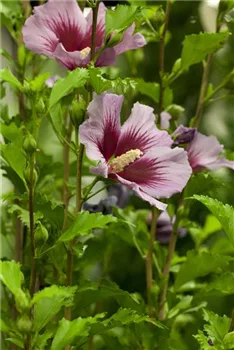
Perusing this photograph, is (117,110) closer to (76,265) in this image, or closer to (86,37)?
(86,37)

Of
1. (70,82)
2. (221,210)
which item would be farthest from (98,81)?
(221,210)

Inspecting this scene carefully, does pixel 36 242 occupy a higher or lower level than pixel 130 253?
higher

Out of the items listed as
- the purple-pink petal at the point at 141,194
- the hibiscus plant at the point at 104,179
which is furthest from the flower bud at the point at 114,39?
the purple-pink petal at the point at 141,194

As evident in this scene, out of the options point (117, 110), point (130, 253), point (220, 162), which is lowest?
point (130, 253)

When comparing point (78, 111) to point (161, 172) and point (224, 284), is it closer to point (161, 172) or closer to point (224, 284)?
point (161, 172)

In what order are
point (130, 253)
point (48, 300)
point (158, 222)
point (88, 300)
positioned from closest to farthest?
point (48, 300), point (88, 300), point (158, 222), point (130, 253)

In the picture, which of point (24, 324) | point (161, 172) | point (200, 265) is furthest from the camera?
point (200, 265)

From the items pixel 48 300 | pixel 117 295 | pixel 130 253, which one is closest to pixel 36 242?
pixel 48 300
